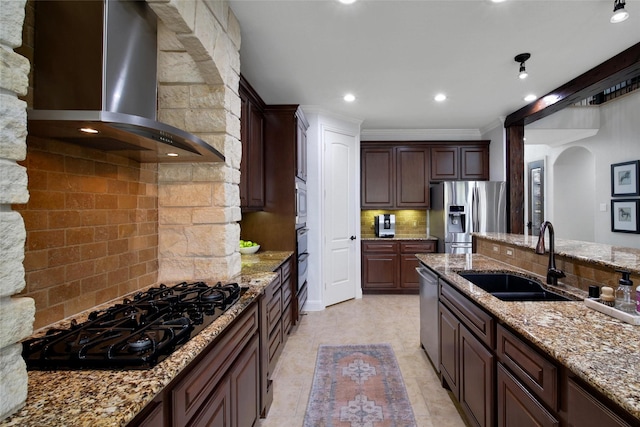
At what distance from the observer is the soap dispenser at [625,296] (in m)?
1.31

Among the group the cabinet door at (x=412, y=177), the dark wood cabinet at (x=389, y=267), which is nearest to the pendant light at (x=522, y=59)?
the cabinet door at (x=412, y=177)

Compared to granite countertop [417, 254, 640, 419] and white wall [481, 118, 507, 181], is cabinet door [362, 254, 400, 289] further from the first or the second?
granite countertop [417, 254, 640, 419]

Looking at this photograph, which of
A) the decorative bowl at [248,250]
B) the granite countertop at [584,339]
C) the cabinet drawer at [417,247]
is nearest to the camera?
the granite countertop at [584,339]

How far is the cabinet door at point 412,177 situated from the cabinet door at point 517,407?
3903mm

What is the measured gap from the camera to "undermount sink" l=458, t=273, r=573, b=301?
1951 mm

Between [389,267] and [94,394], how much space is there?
452 cm

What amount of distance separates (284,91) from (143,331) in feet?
9.87

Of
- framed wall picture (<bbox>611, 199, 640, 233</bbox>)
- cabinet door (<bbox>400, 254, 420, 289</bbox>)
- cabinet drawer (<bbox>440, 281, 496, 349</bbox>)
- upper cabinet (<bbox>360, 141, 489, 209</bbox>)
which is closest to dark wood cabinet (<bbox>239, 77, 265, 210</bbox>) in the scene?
cabinet drawer (<bbox>440, 281, 496, 349</bbox>)

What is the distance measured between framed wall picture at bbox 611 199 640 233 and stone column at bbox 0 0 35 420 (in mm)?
6326

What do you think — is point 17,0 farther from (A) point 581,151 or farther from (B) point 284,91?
(A) point 581,151

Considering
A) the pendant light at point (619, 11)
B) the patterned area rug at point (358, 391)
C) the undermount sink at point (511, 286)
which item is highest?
the pendant light at point (619, 11)

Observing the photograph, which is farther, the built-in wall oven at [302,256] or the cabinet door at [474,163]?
the cabinet door at [474,163]

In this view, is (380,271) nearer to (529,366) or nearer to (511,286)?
(511,286)

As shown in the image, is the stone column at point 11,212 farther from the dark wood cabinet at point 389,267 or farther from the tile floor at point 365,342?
the dark wood cabinet at point 389,267
